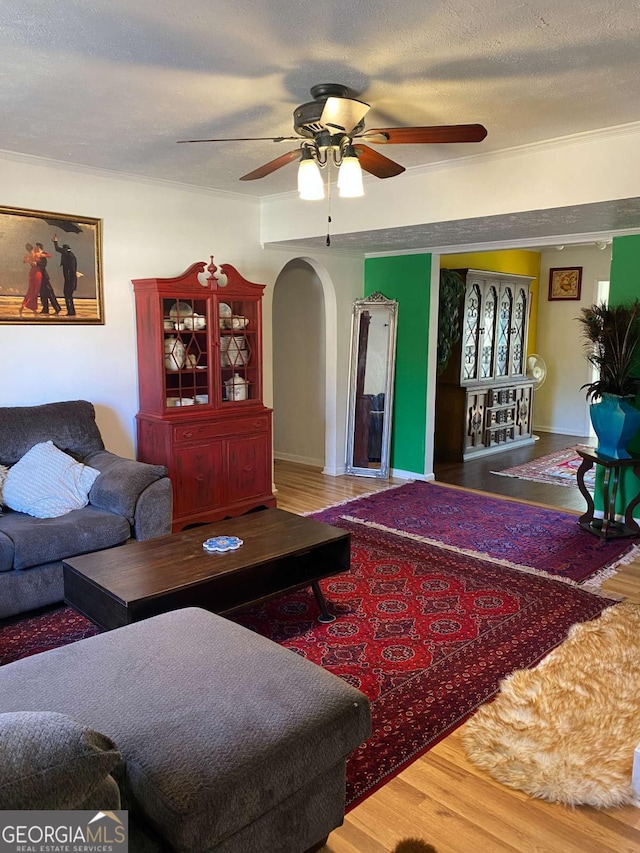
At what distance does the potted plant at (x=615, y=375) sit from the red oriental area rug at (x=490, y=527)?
26.6 inches

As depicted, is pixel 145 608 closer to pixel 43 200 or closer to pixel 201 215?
pixel 43 200

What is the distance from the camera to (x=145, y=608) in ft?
8.29

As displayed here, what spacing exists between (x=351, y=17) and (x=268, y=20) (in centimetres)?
28

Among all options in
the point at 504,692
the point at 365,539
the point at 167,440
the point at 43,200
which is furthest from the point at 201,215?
the point at 504,692

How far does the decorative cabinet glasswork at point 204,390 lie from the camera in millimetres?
4461

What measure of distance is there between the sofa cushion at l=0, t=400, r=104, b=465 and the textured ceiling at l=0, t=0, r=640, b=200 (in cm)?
158

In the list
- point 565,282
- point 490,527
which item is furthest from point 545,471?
point 565,282

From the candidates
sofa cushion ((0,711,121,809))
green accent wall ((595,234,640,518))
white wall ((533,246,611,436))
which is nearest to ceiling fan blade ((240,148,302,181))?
sofa cushion ((0,711,121,809))

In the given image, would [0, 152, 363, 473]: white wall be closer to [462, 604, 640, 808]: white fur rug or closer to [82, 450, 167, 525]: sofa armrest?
[82, 450, 167, 525]: sofa armrest

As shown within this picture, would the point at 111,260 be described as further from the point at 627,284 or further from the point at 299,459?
the point at 627,284

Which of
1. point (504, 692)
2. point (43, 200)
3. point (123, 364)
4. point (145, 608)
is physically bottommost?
point (504, 692)

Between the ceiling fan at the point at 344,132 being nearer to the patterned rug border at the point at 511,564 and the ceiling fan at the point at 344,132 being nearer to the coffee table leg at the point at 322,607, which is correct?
the coffee table leg at the point at 322,607

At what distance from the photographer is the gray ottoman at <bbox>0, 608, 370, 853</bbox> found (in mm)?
1400

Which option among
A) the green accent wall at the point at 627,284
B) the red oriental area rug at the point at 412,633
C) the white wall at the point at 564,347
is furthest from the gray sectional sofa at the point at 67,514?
the white wall at the point at 564,347
